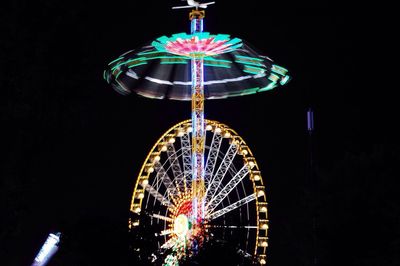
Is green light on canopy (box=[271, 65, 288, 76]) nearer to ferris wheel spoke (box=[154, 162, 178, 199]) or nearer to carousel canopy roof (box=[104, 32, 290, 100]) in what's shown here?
carousel canopy roof (box=[104, 32, 290, 100])

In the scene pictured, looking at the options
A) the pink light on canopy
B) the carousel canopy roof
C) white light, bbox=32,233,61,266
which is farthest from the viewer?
the carousel canopy roof

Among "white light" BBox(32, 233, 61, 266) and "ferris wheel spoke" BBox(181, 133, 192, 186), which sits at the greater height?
"ferris wheel spoke" BBox(181, 133, 192, 186)

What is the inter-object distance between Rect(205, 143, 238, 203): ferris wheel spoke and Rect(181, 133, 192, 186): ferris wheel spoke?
2.57ft

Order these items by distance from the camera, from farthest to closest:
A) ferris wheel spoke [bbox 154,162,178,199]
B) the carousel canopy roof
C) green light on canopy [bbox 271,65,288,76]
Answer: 1. ferris wheel spoke [bbox 154,162,178,199]
2. green light on canopy [bbox 271,65,288,76]
3. the carousel canopy roof

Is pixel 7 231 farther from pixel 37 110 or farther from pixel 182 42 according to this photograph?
pixel 182 42

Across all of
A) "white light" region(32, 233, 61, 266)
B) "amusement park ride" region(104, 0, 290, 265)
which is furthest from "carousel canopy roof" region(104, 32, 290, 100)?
"white light" region(32, 233, 61, 266)

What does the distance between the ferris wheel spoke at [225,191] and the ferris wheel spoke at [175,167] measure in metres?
1.08

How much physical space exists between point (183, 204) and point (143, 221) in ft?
46.9

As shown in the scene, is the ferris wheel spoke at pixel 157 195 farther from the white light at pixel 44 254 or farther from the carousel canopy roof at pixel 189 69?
the white light at pixel 44 254

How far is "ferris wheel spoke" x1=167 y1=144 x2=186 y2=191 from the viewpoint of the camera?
24.3 meters

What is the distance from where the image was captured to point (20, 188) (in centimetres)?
909

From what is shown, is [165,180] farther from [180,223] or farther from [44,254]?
[44,254]

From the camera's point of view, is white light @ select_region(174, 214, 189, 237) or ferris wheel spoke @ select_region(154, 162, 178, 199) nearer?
white light @ select_region(174, 214, 189, 237)

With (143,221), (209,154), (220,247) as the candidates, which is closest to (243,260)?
(220,247)
